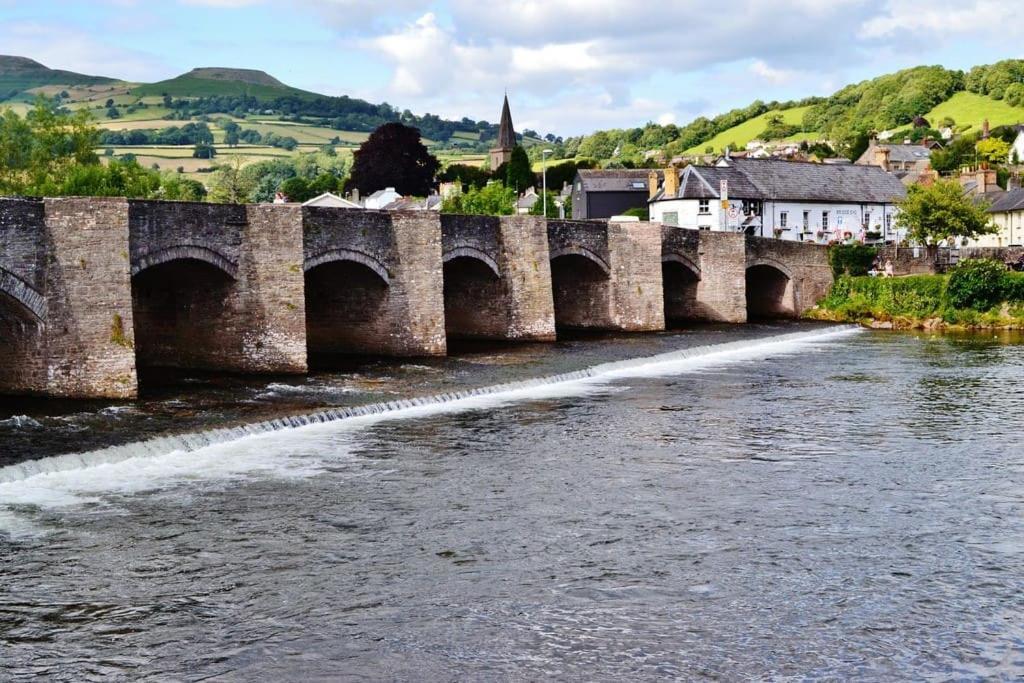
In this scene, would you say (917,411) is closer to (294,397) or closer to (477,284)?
(294,397)

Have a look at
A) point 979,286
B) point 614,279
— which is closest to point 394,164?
point 614,279

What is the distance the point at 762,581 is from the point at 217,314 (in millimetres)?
21239

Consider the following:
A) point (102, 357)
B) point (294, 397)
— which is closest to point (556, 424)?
point (294, 397)

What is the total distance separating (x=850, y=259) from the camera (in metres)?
56.8

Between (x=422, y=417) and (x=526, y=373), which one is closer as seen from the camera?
(x=422, y=417)

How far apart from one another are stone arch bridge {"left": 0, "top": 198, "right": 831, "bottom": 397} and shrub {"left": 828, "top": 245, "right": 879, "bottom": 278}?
67.4 inches

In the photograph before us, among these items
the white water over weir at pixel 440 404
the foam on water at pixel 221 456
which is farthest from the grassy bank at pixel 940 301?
the foam on water at pixel 221 456

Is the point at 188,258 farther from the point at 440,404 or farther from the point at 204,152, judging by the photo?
the point at 204,152

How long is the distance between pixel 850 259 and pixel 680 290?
9404 mm

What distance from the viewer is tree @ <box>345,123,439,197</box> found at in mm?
109125

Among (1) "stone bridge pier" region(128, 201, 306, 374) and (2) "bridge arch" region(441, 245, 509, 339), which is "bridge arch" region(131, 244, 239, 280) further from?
(2) "bridge arch" region(441, 245, 509, 339)

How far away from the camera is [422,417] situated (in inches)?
1041

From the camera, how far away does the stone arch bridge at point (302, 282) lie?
87.2ft

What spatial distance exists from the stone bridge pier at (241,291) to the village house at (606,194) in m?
58.0
